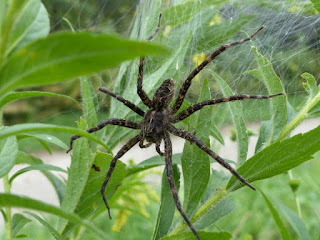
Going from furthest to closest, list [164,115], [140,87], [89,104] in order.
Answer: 1. [164,115]
2. [140,87]
3. [89,104]

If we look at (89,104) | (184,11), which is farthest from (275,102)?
(89,104)

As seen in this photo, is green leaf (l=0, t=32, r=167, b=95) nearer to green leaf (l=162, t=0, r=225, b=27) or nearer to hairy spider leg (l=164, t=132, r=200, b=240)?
hairy spider leg (l=164, t=132, r=200, b=240)

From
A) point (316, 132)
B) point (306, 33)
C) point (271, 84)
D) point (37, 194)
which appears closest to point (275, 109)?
point (271, 84)

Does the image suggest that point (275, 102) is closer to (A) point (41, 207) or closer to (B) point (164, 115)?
(B) point (164, 115)

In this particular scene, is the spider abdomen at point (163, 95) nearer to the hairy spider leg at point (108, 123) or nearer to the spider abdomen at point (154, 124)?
the spider abdomen at point (154, 124)

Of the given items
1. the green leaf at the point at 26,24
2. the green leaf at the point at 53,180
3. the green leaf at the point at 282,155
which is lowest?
the green leaf at the point at 282,155

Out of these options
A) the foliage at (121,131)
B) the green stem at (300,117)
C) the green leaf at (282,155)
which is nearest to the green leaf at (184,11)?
the foliage at (121,131)

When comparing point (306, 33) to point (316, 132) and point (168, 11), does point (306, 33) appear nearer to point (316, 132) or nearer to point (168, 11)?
point (168, 11)
